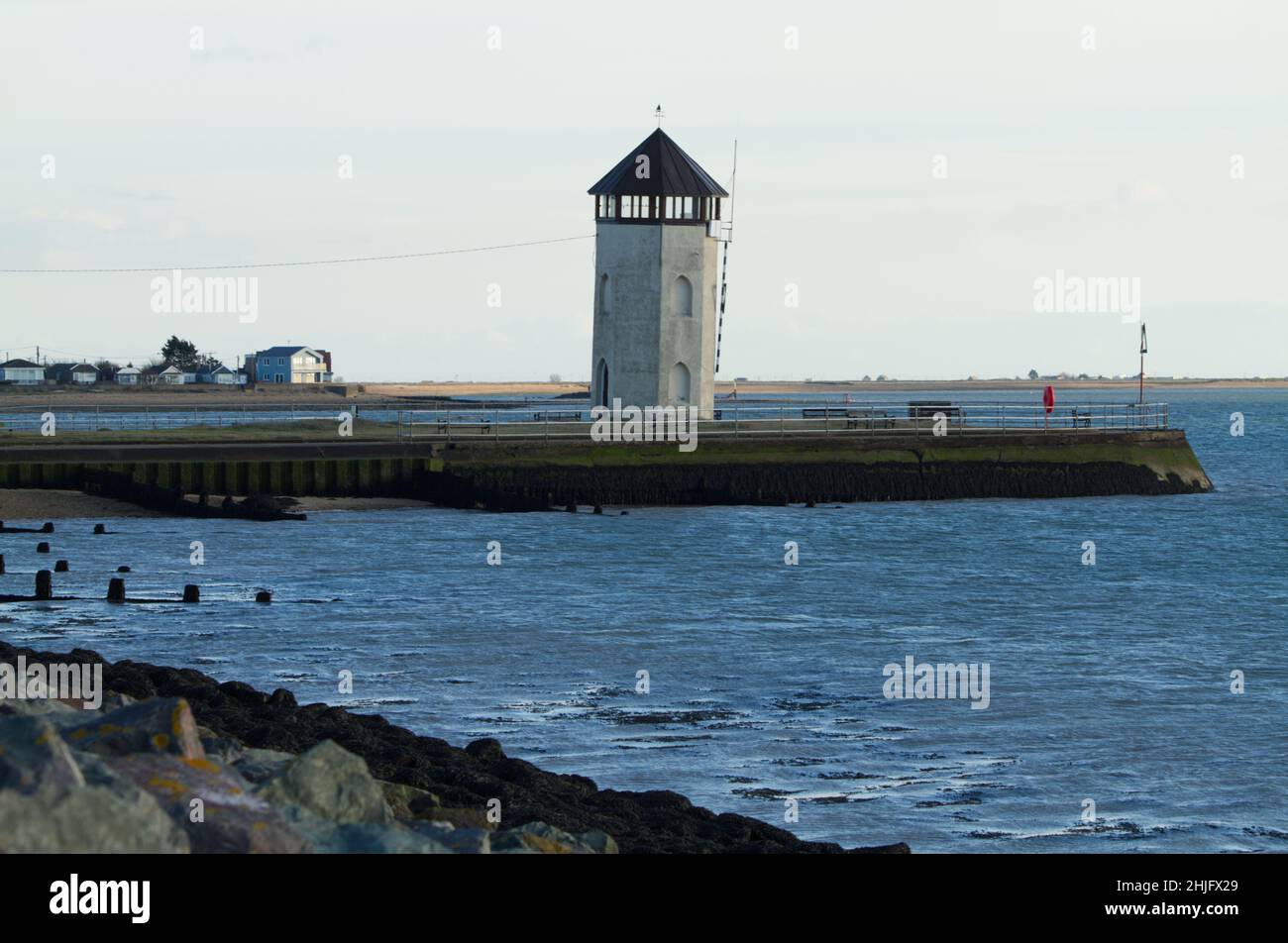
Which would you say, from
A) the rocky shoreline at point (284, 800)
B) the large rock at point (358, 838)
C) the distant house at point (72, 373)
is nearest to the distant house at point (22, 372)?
the distant house at point (72, 373)

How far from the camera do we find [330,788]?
8.86 metres

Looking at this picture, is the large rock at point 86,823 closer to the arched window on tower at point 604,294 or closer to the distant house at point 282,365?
the arched window on tower at point 604,294

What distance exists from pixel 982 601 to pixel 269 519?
19.8m

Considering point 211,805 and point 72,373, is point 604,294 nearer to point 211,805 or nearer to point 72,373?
point 211,805

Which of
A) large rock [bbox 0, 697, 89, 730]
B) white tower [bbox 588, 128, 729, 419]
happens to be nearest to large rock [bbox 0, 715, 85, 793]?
large rock [bbox 0, 697, 89, 730]

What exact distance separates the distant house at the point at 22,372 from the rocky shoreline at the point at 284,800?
513 feet

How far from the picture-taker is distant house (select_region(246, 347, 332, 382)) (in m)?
161

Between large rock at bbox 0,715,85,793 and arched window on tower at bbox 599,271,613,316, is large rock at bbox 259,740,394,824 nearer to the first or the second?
large rock at bbox 0,715,85,793

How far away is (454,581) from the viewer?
104 feet
